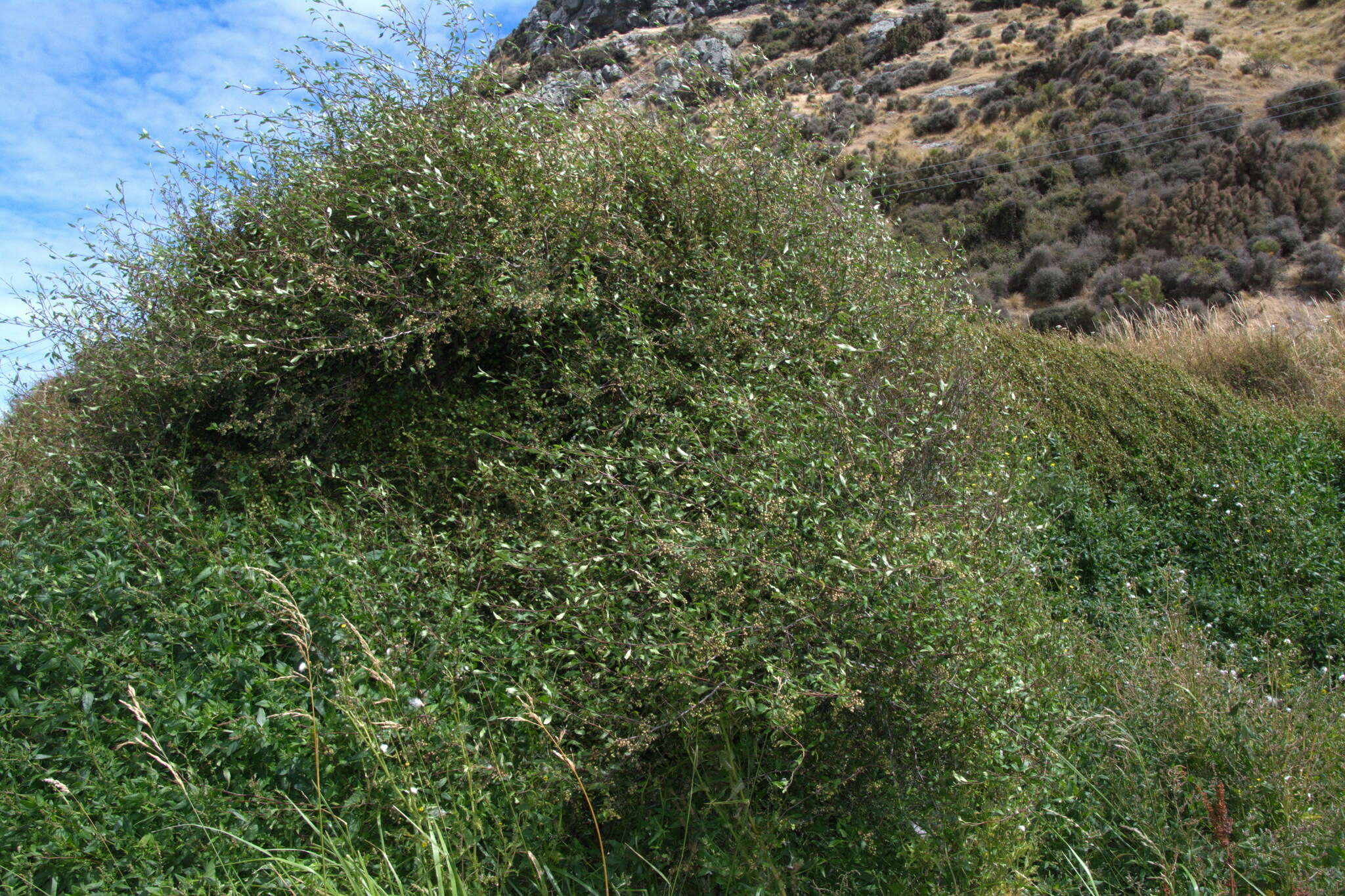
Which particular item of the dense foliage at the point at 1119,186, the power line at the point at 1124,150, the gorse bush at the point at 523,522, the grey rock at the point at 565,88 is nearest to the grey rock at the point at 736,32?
the dense foliage at the point at 1119,186

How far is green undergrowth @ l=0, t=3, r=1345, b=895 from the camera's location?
273 centimetres

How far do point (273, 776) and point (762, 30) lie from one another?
33350 mm

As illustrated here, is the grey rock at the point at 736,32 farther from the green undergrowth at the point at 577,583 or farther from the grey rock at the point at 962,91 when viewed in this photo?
the green undergrowth at the point at 577,583

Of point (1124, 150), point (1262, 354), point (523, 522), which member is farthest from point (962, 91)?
point (523, 522)

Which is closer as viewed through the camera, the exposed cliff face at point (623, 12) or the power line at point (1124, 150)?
the power line at point (1124, 150)

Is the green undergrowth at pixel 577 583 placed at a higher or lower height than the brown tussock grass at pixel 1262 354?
higher

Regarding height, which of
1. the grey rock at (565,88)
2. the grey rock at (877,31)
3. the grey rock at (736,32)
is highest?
the grey rock at (736,32)

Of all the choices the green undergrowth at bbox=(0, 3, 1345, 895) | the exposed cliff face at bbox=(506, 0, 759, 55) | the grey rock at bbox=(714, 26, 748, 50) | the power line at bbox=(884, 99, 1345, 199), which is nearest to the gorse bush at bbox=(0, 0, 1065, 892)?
the green undergrowth at bbox=(0, 3, 1345, 895)

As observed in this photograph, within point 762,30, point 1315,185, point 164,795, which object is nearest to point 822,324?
point 164,795

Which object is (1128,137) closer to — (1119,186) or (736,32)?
(1119,186)

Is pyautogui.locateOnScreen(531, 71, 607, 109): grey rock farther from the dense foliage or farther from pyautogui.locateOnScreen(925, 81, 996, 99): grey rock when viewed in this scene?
pyautogui.locateOnScreen(925, 81, 996, 99): grey rock

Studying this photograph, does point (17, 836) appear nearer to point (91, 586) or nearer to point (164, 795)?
point (164, 795)

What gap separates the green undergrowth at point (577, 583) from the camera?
2.73 metres

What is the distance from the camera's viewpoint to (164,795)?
2.75 metres
